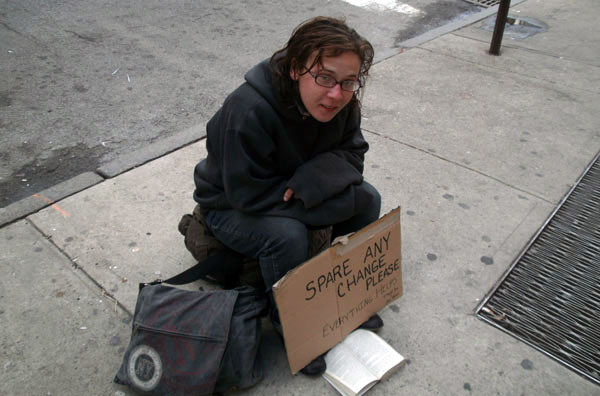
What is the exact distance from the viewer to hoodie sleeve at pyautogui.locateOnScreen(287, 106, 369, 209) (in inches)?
74.8

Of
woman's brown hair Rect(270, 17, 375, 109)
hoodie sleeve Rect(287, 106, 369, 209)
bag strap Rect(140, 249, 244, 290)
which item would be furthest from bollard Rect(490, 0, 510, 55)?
bag strap Rect(140, 249, 244, 290)

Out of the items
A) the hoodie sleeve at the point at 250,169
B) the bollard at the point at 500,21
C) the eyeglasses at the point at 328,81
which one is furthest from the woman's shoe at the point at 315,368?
the bollard at the point at 500,21

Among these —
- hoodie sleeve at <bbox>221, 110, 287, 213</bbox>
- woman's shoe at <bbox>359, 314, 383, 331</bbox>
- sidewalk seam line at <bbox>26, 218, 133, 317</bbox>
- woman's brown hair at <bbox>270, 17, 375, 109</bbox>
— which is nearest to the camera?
woman's brown hair at <bbox>270, 17, 375, 109</bbox>

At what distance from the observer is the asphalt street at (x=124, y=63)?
3455mm

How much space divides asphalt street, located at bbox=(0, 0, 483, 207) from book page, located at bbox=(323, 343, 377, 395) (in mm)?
1886

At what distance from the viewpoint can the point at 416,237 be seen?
2666 millimetres

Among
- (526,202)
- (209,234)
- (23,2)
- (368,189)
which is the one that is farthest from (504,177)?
(23,2)

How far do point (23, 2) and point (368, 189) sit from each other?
5910 mm

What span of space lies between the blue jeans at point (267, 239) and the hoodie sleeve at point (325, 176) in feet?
0.40

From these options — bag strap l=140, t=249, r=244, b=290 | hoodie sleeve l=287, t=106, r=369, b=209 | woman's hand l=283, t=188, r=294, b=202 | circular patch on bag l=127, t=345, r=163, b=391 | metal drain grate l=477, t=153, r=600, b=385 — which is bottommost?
metal drain grate l=477, t=153, r=600, b=385

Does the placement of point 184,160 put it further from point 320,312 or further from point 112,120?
point 320,312

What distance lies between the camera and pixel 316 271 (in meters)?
1.78

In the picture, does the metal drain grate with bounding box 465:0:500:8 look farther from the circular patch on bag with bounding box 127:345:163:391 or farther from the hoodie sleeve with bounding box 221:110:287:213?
the circular patch on bag with bounding box 127:345:163:391

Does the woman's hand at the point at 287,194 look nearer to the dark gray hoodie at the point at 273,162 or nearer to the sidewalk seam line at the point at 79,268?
the dark gray hoodie at the point at 273,162
